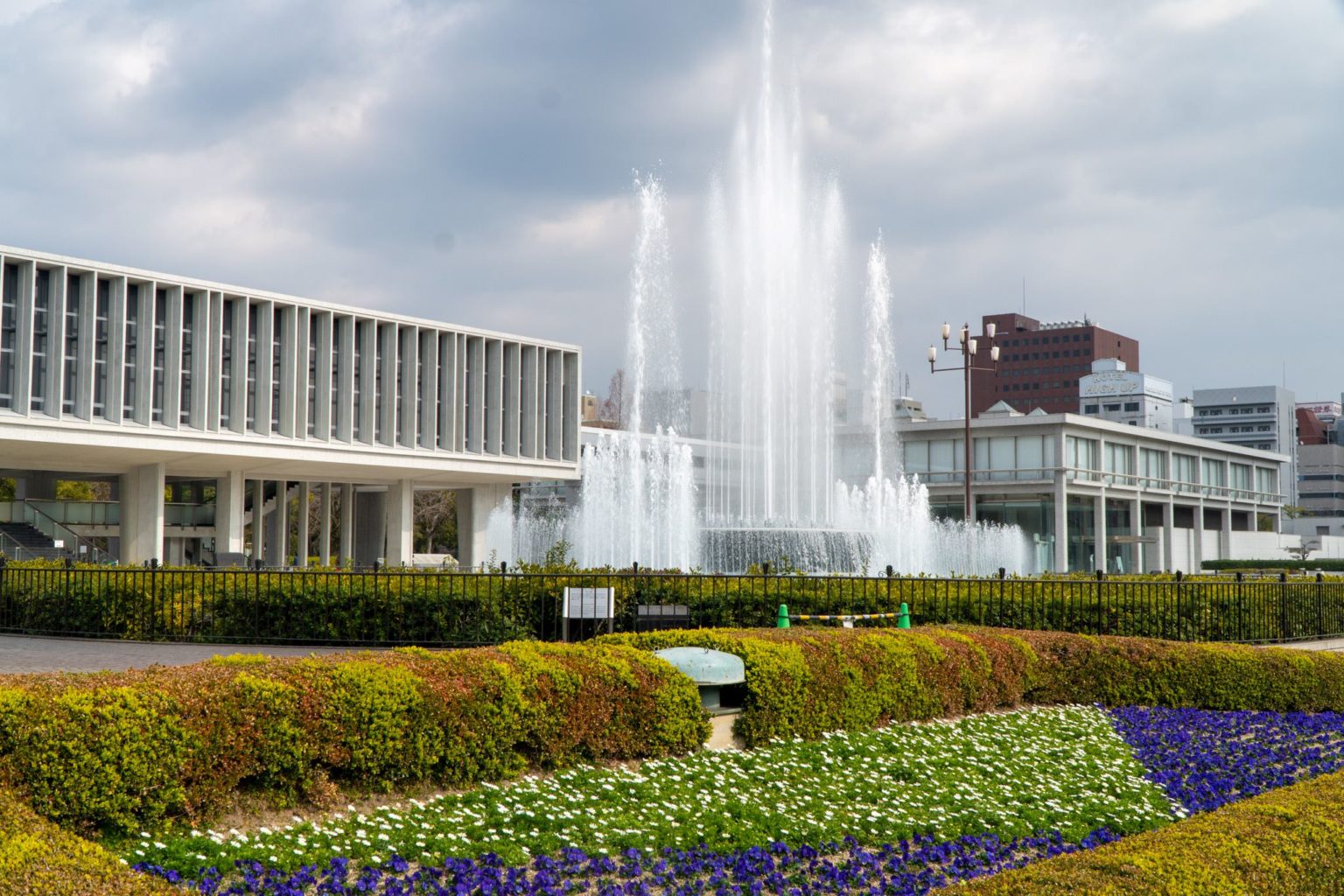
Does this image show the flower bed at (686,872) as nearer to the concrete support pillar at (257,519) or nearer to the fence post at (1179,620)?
the fence post at (1179,620)

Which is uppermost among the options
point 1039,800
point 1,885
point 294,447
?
point 294,447

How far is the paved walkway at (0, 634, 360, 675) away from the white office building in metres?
23.7

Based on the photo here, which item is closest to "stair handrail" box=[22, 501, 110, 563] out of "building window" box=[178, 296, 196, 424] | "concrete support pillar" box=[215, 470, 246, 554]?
"concrete support pillar" box=[215, 470, 246, 554]

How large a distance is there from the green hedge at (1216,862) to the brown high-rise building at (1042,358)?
151 meters

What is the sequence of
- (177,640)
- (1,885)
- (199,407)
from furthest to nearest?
(199,407)
(177,640)
(1,885)

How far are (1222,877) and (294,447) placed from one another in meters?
45.7

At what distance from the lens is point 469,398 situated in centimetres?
5584

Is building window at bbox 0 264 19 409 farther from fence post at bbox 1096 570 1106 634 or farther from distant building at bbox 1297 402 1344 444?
distant building at bbox 1297 402 1344 444

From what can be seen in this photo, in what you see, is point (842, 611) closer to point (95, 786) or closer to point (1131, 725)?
point (1131, 725)

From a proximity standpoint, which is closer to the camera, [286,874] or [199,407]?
[286,874]

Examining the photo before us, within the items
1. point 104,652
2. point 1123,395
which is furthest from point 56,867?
point 1123,395

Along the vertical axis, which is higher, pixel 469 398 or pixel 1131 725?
pixel 469 398

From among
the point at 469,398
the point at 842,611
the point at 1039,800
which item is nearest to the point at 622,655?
the point at 1039,800

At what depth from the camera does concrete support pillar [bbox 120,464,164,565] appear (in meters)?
45.5
